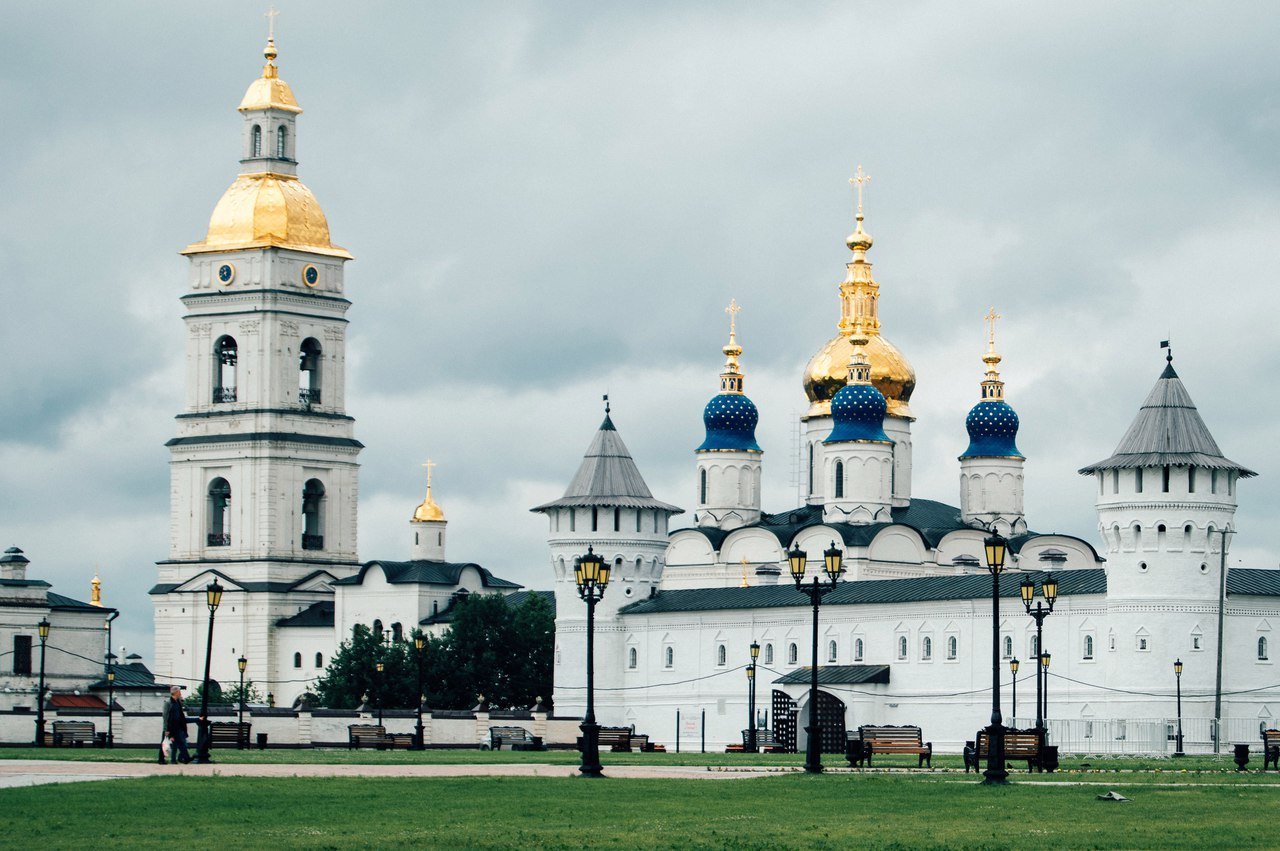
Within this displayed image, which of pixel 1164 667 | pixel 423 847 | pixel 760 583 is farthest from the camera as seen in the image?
pixel 760 583

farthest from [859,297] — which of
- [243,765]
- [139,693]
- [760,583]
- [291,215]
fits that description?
[243,765]

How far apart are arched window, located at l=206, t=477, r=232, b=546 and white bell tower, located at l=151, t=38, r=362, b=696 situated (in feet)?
0.19

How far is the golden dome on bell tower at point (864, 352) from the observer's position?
94.6 m

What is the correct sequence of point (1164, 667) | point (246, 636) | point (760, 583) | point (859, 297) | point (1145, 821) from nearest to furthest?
point (1145, 821) < point (1164, 667) < point (760, 583) < point (859, 297) < point (246, 636)

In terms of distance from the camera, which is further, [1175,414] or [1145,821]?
[1175,414]

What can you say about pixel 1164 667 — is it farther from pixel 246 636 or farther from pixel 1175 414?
pixel 246 636

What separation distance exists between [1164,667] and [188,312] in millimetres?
48591

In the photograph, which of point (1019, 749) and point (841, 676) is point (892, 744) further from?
point (841, 676)

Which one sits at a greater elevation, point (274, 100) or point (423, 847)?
point (274, 100)

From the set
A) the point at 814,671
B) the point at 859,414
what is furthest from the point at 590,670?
the point at 859,414

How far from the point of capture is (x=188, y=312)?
4146 inches

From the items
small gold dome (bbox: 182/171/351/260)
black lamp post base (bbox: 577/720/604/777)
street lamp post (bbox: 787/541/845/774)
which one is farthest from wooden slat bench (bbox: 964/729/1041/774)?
small gold dome (bbox: 182/171/351/260)

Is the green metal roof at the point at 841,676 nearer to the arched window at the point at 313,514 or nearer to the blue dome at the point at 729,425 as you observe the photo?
the blue dome at the point at 729,425

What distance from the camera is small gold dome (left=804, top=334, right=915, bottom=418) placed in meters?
94.6
